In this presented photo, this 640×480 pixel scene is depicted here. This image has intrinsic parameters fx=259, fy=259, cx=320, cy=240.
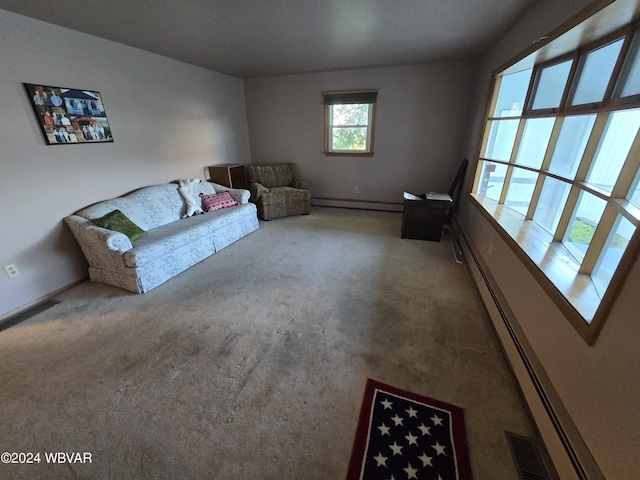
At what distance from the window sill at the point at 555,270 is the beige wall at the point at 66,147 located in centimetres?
404

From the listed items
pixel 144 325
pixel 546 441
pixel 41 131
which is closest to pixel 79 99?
pixel 41 131

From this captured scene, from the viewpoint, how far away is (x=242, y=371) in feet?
5.62

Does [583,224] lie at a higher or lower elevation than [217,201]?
higher

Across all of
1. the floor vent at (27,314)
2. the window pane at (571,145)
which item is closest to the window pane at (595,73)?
the window pane at (571,145)

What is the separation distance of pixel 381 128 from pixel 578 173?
345cm

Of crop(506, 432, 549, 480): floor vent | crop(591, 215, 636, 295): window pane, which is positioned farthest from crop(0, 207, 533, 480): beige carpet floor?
crop(591, 215, 636, 295): window pane

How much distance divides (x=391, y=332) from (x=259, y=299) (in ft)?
4.01

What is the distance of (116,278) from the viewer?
8.60 ft

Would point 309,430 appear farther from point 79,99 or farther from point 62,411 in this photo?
point 79,99

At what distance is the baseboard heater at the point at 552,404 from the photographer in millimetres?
986

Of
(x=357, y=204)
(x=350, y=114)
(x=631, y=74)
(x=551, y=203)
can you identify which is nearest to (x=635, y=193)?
(x=631, y=74)

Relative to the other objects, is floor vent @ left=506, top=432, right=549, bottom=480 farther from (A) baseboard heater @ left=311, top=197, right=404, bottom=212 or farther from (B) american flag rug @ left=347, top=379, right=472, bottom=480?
(A) baseboard heater @ left=311, top=197, right=404, bottom=212

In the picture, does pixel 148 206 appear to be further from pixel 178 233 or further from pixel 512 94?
pixel 512 94

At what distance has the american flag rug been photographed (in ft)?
3.89
